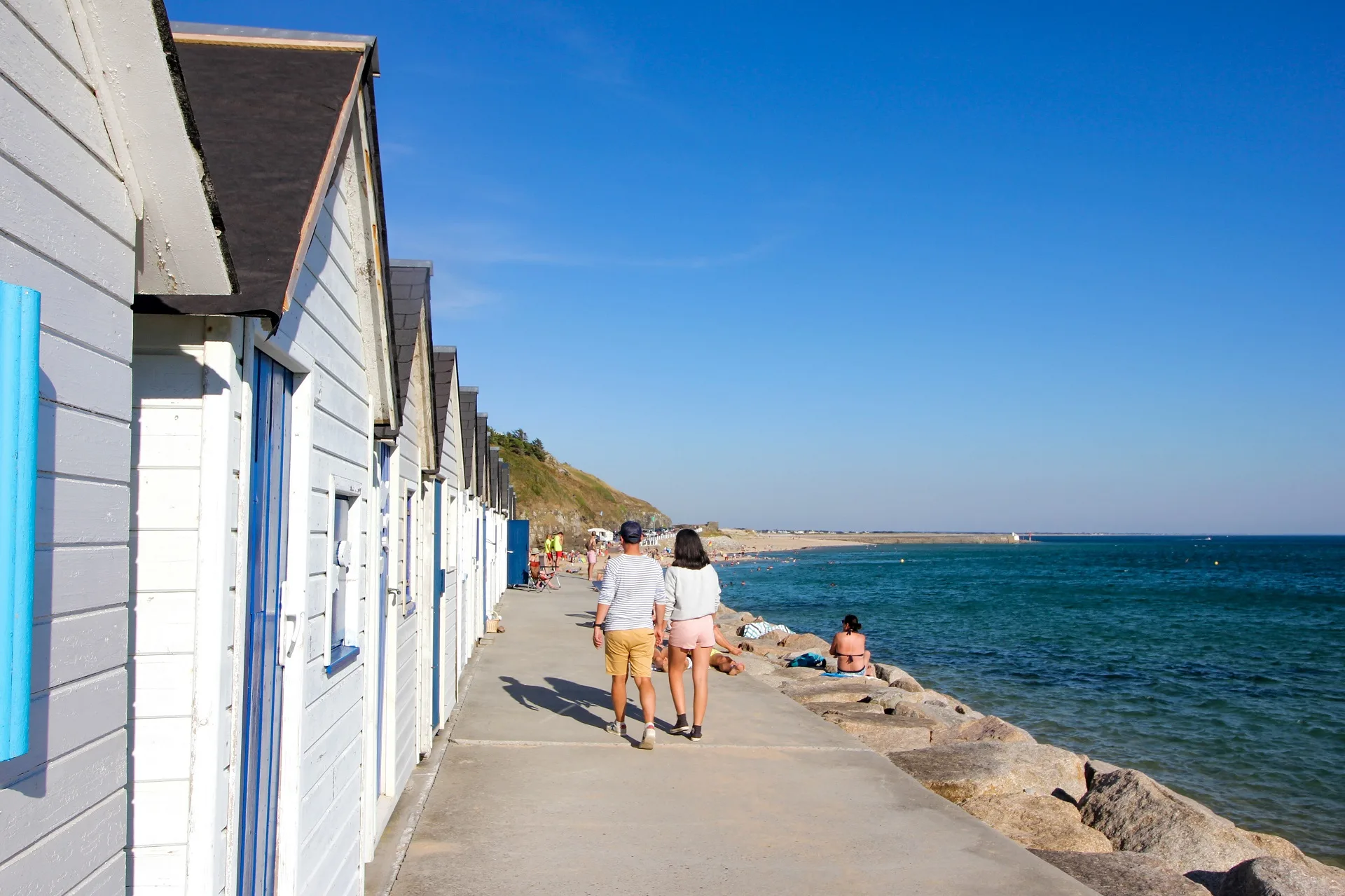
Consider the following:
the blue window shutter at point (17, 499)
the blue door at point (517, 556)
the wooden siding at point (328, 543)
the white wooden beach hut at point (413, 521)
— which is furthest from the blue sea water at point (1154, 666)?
the blue window shutter at point (17, 499)

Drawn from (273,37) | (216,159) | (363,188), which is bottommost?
(216,159)

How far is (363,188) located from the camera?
4926mm

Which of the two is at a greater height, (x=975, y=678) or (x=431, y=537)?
(x=431, y=537)

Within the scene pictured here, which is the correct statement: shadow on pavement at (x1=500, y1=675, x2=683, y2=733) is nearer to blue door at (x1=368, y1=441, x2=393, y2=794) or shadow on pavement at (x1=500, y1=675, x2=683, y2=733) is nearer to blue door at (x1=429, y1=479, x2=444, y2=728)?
blue door at (x1=429, y1=479, x2=444, y2=728)

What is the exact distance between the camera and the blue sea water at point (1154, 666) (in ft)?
47.4

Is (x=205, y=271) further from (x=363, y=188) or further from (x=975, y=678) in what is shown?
(x=975, y=678)

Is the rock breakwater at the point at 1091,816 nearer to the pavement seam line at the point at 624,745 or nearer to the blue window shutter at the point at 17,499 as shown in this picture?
the pavement seam line at the point at 624,745

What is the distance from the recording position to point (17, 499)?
1.83m

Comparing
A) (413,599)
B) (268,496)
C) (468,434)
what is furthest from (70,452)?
(468,434)

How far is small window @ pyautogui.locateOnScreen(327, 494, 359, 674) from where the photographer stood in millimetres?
4559

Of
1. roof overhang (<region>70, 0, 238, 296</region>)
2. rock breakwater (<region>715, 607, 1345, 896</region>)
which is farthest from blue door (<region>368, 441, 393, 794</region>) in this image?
rock breakwater (<region>715, 607, 1345, 896</region>)

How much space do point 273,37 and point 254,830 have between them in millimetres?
3082

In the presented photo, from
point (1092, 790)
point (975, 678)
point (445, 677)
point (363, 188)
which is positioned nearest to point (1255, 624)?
point (975, 678)

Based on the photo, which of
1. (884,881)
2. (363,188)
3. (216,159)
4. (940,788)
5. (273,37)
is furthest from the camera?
(940,788)
